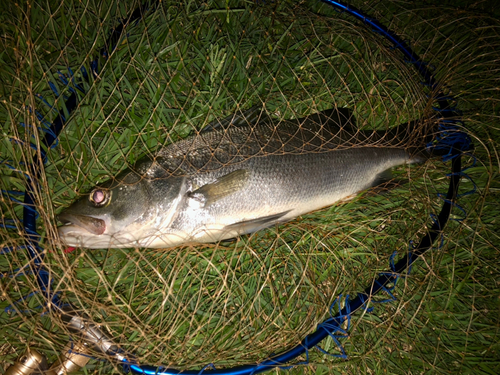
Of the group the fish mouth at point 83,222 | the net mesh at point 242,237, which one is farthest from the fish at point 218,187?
the net mesh at point 242,237

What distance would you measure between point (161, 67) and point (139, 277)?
1783 millimetres

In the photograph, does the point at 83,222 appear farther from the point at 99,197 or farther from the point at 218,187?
the point at 218,187

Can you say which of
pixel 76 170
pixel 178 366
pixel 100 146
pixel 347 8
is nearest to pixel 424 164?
pixel 347 8

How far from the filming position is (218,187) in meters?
2.41

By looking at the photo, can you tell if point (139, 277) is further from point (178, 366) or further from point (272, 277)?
point (272, 277)

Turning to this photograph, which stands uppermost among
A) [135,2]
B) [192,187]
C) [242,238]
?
[135,2]

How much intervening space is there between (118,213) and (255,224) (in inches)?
41.3

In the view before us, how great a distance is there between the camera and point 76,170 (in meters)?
2.62

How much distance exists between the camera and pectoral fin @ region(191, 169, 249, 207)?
2.41 metres

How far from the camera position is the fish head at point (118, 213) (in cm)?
226

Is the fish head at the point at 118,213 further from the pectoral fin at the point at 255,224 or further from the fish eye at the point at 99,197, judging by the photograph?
the pectoral fin at the point at 255,224

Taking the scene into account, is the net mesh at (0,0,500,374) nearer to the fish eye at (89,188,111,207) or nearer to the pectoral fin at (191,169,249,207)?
the fish eye at (89,188,111,207)

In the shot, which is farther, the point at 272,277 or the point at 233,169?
the point at 272,277

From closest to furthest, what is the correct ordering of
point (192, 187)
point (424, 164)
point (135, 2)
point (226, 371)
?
point (226, 371)
point (192, 187)
point (135, 2)
point (424, 164)
